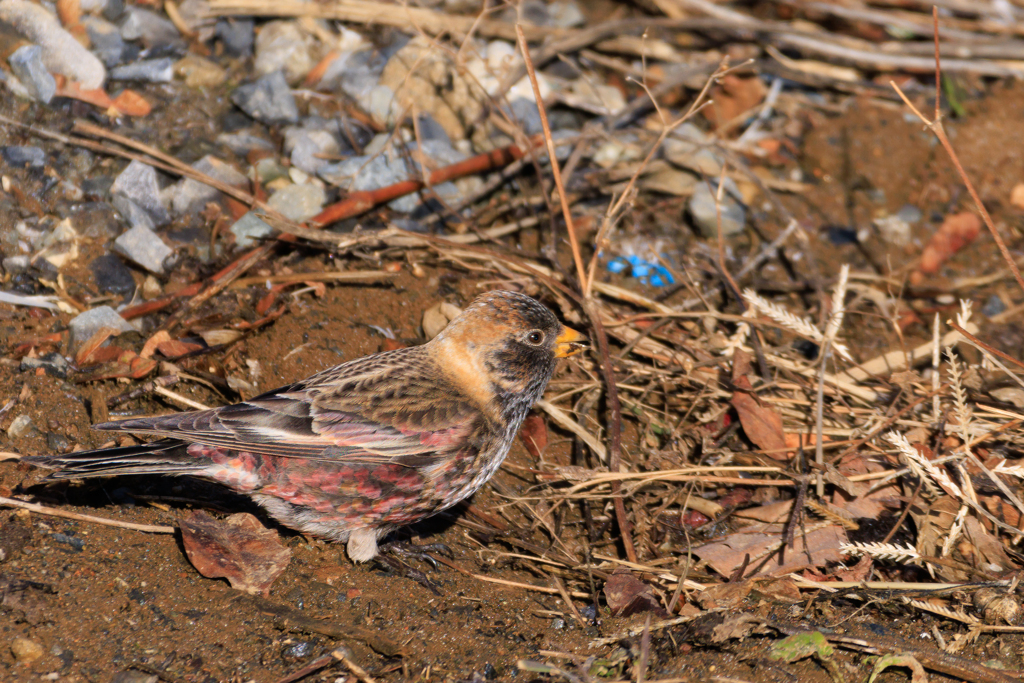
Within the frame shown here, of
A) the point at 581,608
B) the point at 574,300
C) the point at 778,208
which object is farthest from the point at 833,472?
the point at 778,208

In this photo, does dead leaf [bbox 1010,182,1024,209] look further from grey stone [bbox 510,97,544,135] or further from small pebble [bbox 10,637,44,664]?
small pebble [bbox 10,637,44,664]

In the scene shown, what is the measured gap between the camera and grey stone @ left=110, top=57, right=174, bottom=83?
5.46 m

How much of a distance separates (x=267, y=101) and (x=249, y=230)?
1.10m

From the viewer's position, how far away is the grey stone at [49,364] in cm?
399

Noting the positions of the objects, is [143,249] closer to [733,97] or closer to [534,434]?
[534,434]

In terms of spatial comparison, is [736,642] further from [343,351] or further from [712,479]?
[343,351]

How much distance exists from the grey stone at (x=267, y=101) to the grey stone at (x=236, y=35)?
435 millimetres

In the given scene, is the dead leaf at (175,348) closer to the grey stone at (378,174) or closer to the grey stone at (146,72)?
the grey stone at (378,174)

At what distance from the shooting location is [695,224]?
5.75m

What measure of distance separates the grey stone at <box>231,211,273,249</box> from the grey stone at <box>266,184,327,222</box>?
0.48 ft

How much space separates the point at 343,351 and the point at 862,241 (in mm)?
3632

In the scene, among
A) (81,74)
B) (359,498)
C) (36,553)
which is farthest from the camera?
(81,74)

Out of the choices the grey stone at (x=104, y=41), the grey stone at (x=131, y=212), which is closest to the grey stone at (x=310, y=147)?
the grey stone at (x=131, y=212)

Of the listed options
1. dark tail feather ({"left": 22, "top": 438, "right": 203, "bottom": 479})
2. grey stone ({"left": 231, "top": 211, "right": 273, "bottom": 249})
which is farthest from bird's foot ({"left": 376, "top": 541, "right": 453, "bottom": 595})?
grey stone ({"left": 231, "top": 211, "right": 273, "bottom": 249})
